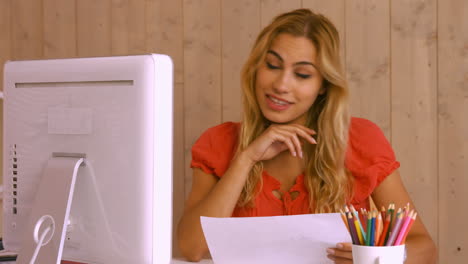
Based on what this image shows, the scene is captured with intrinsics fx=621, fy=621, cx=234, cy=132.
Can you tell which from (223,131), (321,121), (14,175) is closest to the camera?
(14,175)

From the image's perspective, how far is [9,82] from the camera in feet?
3.70

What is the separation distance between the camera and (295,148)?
1.74m

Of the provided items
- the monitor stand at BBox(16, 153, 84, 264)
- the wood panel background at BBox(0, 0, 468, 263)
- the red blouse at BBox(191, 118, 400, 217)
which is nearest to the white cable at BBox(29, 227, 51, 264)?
the monitor stand at BBox(16, 153, 84, 264)

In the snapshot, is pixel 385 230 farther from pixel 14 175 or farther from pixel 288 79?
pixel 288 79

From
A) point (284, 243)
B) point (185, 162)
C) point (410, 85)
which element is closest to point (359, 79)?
point (410, 85)

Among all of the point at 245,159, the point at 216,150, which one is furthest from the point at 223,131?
the point at 245,159

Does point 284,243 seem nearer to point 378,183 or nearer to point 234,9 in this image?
point 378,183

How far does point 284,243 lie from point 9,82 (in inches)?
23.4

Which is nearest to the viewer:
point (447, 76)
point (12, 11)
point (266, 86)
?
point (266, 86)

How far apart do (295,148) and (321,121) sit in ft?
0.44

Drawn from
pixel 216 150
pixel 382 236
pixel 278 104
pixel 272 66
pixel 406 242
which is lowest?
pixel 406 242

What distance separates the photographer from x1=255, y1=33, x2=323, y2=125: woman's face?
1.74m

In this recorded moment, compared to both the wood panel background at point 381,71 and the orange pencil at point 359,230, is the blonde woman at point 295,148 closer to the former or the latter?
the wood panel background at point 381,71

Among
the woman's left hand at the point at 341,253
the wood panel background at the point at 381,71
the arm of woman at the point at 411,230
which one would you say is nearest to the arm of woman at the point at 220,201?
the arm of woman at the point at 411,230
